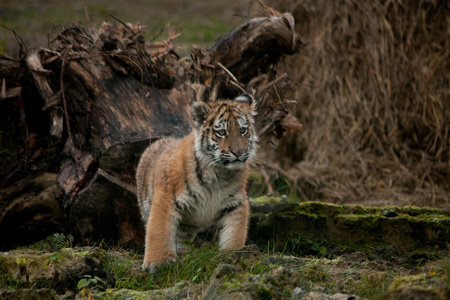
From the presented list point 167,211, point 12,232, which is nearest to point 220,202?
point 167,211

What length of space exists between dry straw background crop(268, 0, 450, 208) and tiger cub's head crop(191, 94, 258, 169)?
3.99m

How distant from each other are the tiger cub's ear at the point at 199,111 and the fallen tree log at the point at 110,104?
0.90 meters

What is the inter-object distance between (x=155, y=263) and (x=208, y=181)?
0.98 metres

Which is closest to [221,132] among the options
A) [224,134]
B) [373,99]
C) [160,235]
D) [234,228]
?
[224,134]

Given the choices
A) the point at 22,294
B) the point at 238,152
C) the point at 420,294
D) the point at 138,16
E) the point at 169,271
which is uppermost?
the point at 138,16

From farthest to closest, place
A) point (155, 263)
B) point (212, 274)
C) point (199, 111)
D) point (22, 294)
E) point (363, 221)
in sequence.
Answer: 1. point (363, 221)
2. point (199, 111)
3. point (155, 263)
4. point (212, 274)
5. point (22, 294)

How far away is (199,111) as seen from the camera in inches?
203

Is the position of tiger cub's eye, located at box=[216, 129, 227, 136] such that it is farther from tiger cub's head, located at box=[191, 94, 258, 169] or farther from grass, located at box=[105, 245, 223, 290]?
grass, located at box=[105, 245, 223, 290]

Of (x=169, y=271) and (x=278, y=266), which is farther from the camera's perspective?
(x=169, y=271)

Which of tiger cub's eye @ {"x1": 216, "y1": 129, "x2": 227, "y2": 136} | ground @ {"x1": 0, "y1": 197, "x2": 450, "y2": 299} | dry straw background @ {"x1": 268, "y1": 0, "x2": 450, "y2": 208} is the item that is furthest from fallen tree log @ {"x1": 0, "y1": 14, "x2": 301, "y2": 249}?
dry straw background @ {"x1": 268, "y1": 0, "x2": 450, "y2": 208}

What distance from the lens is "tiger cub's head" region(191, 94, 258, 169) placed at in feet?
16.1

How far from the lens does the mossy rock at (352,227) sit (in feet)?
18.1

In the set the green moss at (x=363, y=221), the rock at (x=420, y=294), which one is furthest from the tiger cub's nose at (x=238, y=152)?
the rock at (x=420, y=294)

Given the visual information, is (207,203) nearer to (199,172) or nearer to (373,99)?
(199,172)
